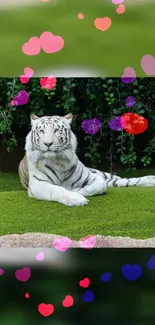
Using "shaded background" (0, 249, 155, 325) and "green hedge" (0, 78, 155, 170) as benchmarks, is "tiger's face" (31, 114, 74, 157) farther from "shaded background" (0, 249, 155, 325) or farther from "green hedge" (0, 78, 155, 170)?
"shaded background" (0, 249, 155, 325)

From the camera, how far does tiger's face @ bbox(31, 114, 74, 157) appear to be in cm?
307

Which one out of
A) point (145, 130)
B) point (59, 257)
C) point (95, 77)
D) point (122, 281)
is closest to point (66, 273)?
point (59, 257)

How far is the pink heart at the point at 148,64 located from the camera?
2.93 metres

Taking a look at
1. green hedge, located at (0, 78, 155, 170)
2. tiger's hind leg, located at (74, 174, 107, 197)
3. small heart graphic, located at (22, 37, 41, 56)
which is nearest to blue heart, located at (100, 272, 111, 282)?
tiger's hind leg, located at (74, 174, 107, 197)

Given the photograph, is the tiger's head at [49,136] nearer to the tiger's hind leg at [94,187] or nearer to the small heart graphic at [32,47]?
the tiger's hind leg at [94,187]

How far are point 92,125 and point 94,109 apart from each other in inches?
3.7

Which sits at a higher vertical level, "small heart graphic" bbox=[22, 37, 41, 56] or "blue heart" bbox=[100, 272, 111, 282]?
"small heart graphic" bbox=[22, 37, 41, 56]

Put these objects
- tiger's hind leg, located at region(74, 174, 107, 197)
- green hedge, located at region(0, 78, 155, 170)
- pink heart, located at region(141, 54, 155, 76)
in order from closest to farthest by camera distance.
Result: 1. pink heart, located at region(141, 54, 155, 76)
2. green hedge, located at region(0, 78, 155, 170)
3. tiger's hind leg, located at region(74, 174, 107, 197)

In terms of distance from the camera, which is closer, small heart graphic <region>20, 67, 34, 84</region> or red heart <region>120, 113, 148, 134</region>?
small heart graphic <region>20, 67, 34, 84</region>

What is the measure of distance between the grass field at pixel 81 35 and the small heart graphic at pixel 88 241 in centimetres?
93

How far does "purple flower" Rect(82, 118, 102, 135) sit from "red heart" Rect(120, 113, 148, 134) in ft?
0.45

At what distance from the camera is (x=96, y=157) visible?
3109 mm

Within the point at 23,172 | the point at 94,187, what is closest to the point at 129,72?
the point at 94,187

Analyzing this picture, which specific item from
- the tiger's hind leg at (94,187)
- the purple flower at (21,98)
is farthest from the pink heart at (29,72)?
the tiger's hind leg at (94,187)
